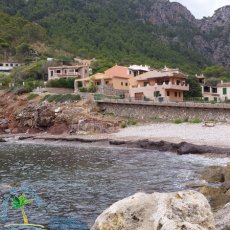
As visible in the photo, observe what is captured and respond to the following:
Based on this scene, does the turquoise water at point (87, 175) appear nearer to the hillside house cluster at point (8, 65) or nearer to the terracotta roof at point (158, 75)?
the terracotta roof at point (158, 75)

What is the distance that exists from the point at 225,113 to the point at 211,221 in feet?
177

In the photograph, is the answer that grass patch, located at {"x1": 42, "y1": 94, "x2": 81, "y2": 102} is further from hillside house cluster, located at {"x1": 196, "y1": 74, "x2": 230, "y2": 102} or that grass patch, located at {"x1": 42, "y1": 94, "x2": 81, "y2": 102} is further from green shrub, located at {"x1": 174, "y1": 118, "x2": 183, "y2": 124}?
hillside house cluster, located at {"x1": 196, "y1": 74, "x2": 230, "y2": 102}

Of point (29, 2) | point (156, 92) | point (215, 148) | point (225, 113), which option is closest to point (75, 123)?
point (156, 92)

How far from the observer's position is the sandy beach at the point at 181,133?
4990 cm

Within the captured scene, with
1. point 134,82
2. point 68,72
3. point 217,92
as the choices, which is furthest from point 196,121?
point 68,72

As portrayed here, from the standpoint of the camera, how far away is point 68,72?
96.0 metres

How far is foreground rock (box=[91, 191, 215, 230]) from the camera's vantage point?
817cm

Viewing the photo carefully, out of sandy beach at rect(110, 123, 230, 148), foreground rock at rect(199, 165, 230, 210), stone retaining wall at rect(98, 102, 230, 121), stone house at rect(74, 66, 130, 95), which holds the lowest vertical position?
foreground rock at rect(199, 165, 230, 210)

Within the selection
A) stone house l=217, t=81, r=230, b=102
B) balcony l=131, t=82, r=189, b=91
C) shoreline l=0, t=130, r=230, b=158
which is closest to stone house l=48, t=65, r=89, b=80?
balcony l=131, t=82, r=189, b=91

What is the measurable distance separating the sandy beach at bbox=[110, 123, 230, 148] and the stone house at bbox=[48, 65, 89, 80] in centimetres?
3350

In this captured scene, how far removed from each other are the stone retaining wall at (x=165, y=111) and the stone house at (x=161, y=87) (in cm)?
461

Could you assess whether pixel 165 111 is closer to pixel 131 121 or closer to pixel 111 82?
pixel 131 121

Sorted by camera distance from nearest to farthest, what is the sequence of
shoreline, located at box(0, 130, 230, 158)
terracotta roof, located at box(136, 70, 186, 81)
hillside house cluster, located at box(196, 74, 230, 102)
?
shoreline, located at box(0, 130, 230, 158) < terracotta roof, located at box(136, 70, 186, 81) < hillside house cluster, located at box(196, 74, 230, 102)

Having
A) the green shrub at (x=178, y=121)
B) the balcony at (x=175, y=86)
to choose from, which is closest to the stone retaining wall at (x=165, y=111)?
the green shrub at (x=178, y=121)
